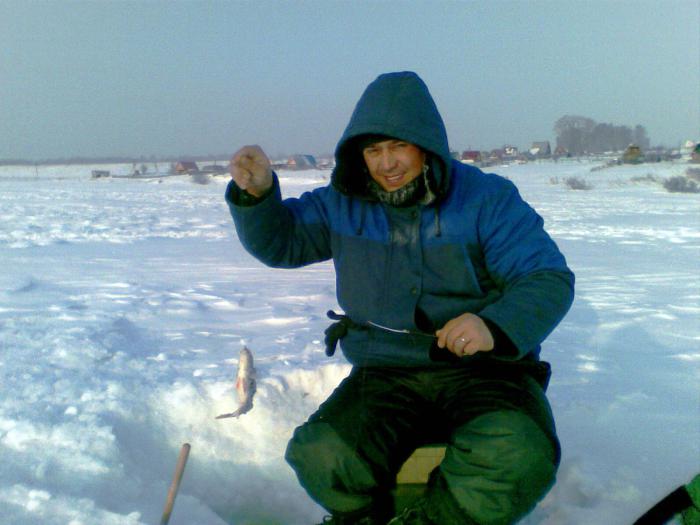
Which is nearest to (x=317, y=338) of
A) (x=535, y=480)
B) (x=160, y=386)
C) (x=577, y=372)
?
(x=160, y=386)

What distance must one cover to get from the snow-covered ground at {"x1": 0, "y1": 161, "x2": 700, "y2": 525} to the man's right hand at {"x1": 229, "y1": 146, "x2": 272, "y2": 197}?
3.86 ft

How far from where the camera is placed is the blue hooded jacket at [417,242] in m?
1.90

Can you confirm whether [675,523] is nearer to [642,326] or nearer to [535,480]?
[535,480]

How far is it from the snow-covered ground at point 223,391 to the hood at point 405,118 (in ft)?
4.38

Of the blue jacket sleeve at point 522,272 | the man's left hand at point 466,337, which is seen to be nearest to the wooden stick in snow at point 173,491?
the man's left hand at point 466,337

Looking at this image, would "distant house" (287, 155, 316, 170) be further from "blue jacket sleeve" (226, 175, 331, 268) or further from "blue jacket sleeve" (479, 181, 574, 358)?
"blue jacket sleeve" (479, 181, 574, 358)

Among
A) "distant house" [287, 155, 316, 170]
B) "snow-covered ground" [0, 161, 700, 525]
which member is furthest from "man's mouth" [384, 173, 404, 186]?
"distant house" [287, 155, 316, 170]

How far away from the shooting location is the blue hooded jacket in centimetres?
190

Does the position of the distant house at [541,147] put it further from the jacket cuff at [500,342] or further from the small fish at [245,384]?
the jacket cuff at [500,342]

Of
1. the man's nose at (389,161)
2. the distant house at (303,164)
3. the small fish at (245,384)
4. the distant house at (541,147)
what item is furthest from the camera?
the distant house at (541,147)

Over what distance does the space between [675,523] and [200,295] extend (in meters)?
4.41

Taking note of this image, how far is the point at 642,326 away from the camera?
436 cm

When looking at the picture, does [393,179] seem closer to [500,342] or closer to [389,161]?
[389,161]

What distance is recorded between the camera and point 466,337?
160 cm
